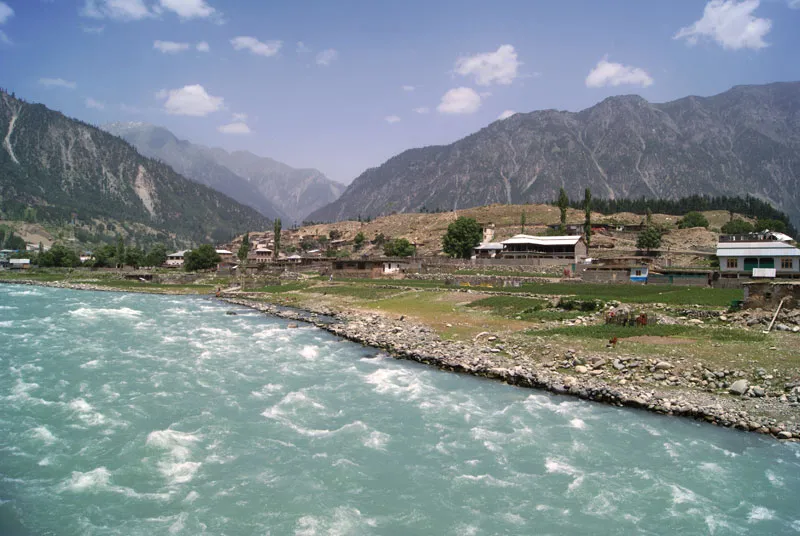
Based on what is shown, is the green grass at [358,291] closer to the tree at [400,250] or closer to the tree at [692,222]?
the tree at [400,250]

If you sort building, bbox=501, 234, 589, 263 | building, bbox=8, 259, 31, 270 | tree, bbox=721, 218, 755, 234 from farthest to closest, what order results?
building, bbox=8, 259, 31, 270 → tree, bbox=721, 218, 755, 234 → building, bbox=501, 234, 589, 263

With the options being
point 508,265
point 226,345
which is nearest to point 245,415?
point 226,345

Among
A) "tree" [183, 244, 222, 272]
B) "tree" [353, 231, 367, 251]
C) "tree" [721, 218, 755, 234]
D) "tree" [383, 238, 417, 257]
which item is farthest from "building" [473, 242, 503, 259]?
"tree" [721, 218, 755, 234]

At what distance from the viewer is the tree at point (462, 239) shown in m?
89.4

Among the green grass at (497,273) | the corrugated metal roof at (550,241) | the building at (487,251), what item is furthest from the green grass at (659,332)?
the building at (487,251)

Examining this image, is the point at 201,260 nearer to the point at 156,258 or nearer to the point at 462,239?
the point at 156,258

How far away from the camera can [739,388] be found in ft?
61.8

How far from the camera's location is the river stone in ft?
61.4

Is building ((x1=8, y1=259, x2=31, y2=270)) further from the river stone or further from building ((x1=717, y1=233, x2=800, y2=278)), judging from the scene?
the river stone

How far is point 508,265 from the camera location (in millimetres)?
73750

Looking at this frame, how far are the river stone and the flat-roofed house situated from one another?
→ 3218 centimetres

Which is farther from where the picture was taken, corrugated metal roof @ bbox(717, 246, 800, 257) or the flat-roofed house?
corrugated metal roof @ bbox(717, 246, 800, 257)

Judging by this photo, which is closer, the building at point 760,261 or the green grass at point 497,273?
the building at point 760,261

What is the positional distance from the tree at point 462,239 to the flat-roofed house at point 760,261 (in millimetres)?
43302
